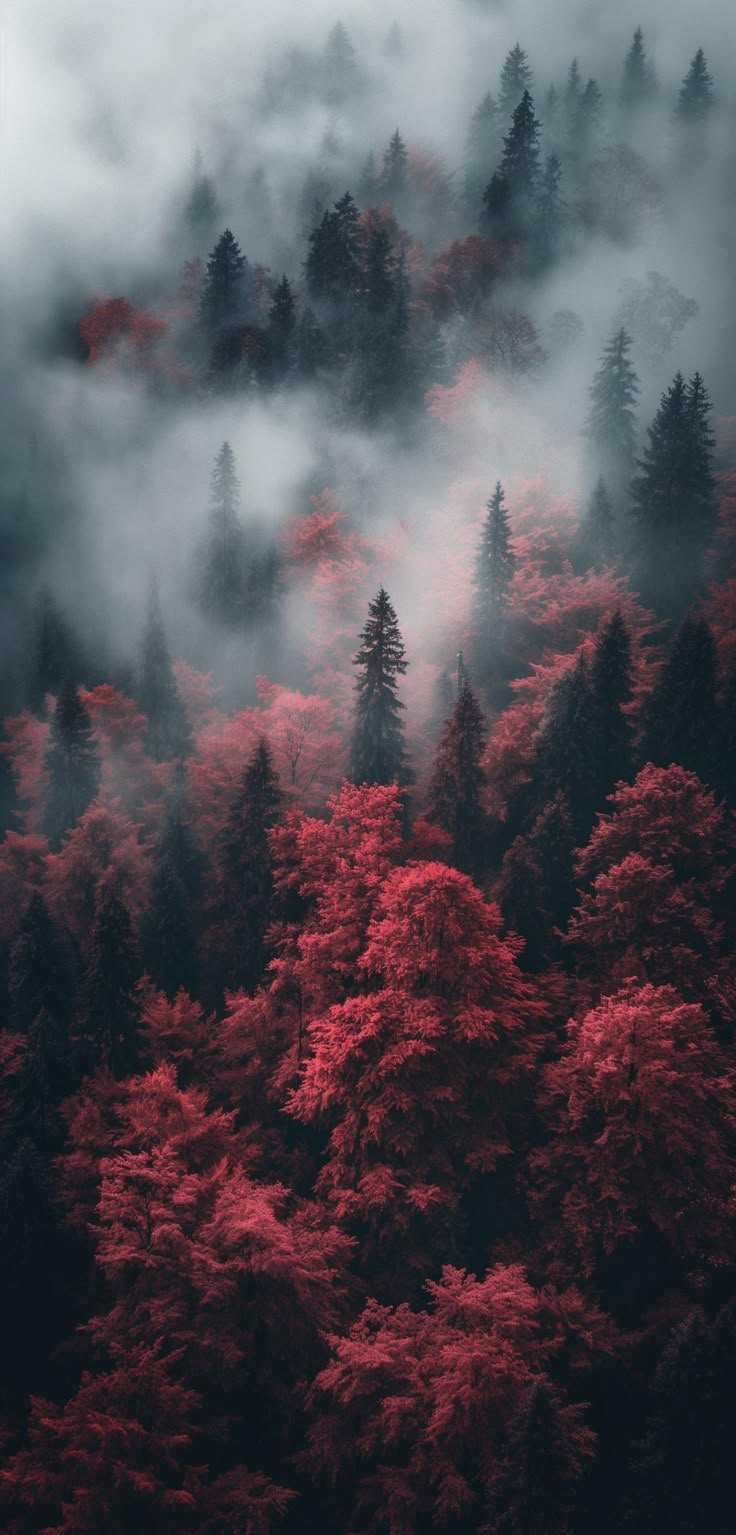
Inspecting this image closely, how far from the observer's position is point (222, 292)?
3273 inches

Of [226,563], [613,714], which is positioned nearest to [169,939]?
[613,714]

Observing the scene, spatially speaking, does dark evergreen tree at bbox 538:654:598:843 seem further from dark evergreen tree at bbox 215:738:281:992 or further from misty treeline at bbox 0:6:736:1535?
dark evergreen tree at bbox 215:738:281:992

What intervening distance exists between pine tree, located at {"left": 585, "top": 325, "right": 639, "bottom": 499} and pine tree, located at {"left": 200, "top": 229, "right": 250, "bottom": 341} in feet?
123

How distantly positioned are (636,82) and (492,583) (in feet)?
272

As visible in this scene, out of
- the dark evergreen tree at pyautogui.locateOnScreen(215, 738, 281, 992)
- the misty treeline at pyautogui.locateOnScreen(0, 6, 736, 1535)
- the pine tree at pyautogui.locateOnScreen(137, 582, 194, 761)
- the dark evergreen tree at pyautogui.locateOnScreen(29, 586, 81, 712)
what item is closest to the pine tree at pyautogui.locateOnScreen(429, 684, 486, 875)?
the misty treeline at pyautogui.locateOnScreen(0, 6, 736, 1535)

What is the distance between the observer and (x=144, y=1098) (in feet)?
104

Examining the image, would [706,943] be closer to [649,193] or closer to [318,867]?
[318,867]

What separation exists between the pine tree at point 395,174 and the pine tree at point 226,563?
50.8m

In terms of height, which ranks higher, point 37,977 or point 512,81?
point 512,81

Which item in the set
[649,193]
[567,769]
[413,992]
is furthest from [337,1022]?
[649,193]

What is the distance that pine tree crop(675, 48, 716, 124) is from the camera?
301 feet

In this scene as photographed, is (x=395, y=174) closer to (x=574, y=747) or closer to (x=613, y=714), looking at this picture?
(x=613, y=714)

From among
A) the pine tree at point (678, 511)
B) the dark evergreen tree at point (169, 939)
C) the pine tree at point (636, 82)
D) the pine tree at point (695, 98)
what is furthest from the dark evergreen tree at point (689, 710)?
the pine tree at point (636, 82)

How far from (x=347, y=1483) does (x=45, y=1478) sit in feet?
30.3
